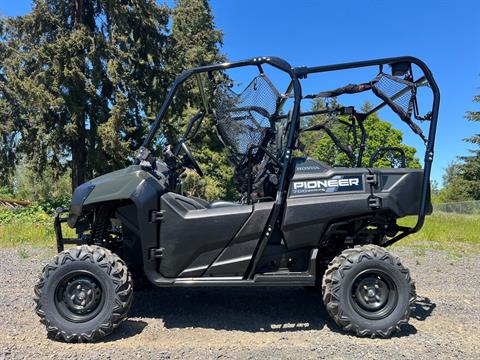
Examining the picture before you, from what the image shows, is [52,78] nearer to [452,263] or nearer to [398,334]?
[452,263]

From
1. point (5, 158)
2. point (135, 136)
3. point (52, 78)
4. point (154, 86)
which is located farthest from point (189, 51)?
point (5, 158)

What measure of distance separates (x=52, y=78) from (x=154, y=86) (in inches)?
211

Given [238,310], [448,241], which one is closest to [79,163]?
[448,241]

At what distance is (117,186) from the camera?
455cm

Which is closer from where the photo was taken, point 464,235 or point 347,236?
point 347,236

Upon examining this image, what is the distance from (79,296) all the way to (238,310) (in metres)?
1.80

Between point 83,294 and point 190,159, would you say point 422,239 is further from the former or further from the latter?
point 83,294

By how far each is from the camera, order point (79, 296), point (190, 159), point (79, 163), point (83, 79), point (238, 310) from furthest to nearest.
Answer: point (79, 163)
point (83, 79)
point (238, 310)
point (190, 159)
point (79, 296)

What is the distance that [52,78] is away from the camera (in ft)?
72.5

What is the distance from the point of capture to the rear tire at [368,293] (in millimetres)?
4383

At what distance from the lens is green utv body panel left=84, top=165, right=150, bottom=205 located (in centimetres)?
451

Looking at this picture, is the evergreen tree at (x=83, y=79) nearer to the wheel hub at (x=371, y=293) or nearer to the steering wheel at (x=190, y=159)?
the steering wheel at (x=190, y=159)

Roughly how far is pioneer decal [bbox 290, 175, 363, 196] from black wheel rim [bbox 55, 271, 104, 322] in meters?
2.15

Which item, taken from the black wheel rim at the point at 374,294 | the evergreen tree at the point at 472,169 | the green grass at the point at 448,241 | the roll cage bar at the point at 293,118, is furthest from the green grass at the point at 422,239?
the evergreen tree at the point at 472,169
